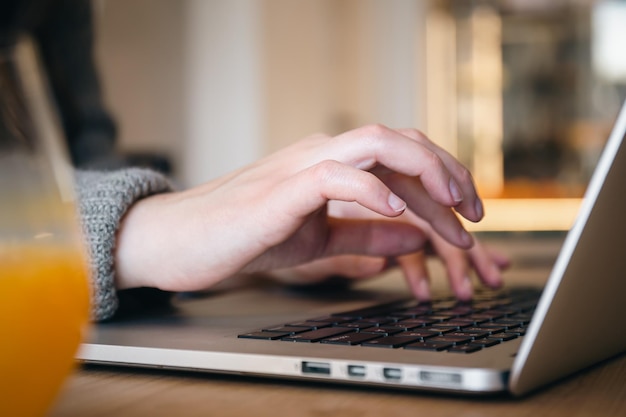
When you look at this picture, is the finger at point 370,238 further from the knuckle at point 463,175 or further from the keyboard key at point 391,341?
the keyboard key at point 391,341

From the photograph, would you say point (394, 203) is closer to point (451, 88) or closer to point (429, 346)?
point (429, 346)

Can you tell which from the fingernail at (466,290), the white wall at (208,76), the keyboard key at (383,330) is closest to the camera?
the keyboard key at (383,330)

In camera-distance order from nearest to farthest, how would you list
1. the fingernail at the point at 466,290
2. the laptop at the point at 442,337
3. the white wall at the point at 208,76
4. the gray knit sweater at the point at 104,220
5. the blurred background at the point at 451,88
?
the laptop at the point at 442,337, the gray knit sweater at the point at 104,220, the fingernail at the point at 466,290, the white wall at the point at 208,76, the blurred background at the point at 451,88

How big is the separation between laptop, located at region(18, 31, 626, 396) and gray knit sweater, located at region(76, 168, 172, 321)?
0.02 meters

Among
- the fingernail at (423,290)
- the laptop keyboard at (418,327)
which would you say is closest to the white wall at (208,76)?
the fingernail at (423,290)

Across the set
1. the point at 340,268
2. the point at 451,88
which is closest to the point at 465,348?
the point at 340,268

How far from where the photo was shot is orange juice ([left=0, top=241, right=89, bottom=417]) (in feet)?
0.85

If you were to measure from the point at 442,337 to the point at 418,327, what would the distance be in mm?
46

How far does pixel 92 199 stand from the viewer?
594 mm

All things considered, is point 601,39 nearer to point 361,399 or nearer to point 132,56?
point 132,56

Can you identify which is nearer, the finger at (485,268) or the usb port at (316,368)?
the usb port at (316,368)

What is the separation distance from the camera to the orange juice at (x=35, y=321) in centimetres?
26

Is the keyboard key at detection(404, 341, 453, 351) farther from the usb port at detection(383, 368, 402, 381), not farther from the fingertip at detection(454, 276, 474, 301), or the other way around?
the fingertip at detection(454, 276, 474, 301)

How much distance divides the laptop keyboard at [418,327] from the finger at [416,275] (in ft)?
0.18
